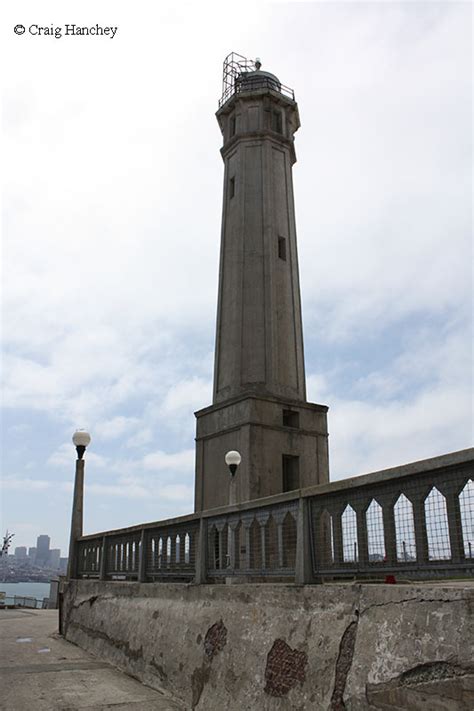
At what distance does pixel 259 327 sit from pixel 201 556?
39.4 ft

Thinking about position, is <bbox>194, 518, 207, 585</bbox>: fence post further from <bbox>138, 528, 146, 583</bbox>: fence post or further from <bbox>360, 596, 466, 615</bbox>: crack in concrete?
<bbox>360, 596, 466, 615</bbox>: crack in concrete

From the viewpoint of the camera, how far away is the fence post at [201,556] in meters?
8.70

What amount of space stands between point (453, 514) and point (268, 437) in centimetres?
1316

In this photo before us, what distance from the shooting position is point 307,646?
5930mm

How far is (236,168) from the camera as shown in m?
22.6

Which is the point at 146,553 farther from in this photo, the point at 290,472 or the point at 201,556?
the point at 290,472

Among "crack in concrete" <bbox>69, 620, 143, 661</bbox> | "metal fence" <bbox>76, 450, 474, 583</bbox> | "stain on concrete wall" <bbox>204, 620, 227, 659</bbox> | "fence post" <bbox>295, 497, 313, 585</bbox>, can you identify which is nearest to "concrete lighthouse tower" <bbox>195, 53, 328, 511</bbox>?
"crack in concrete" <bbox>69, 620, 143, 661</bbox>

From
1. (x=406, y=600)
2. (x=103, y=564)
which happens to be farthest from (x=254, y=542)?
(x=103, y=564)

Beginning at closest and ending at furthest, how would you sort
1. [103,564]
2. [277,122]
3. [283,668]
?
[283,668], [103,564], [277,122]

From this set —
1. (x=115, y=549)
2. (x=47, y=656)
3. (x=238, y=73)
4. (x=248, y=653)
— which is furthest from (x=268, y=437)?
(x=238, y=73)

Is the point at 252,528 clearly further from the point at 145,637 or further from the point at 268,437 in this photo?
the point at 268,437

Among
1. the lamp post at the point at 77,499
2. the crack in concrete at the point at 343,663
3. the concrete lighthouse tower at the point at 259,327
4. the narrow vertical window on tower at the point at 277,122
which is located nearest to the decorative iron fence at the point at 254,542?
the crack in concrete at the point at 343,663

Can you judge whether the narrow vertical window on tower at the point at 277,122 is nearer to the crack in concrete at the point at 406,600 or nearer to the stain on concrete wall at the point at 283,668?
the stain on concrete wall at the point at 283,668

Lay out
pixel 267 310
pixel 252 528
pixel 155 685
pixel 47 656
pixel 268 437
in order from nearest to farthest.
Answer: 1. pixel 252 528
2. pixel 155 685
3. pixel 47 656
4. pixel 268 437
5. pixel 267 310
